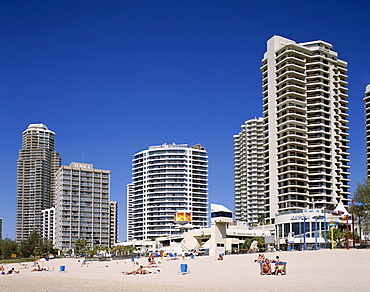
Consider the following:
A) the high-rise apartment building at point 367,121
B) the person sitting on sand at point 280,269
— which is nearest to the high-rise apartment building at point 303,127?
the high-rise apartment building at point 367,121

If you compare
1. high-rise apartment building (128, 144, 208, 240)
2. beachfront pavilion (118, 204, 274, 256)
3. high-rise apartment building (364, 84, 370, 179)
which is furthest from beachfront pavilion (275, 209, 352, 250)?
high-rise apartment building (128, 144, 208, 240)

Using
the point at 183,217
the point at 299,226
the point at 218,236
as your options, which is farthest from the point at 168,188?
the point at 218,236

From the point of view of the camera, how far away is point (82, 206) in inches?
6604

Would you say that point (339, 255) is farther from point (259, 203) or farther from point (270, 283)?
point (259, 203)

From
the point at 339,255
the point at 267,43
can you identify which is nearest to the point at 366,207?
the point at 339,255

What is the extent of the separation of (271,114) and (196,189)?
6943cm

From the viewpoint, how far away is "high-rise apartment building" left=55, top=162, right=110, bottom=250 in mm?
162625

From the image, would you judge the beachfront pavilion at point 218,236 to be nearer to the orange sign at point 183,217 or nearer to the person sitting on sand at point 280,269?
the orange sign at point 183,217

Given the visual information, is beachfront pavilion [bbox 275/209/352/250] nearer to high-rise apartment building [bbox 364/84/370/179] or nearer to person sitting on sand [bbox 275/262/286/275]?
high-rise apartment building [bbox 364/84/370/179]

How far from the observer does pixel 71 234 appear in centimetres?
16188

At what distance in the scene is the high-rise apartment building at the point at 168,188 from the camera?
173m

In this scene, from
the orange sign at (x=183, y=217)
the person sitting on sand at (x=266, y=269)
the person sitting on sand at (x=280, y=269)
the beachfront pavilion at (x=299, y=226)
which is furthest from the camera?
the orange sign at (x=183, y=217)

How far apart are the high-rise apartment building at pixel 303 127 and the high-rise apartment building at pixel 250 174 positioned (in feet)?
161

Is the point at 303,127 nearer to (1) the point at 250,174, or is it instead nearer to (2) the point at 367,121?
(2) the point at 367,121
